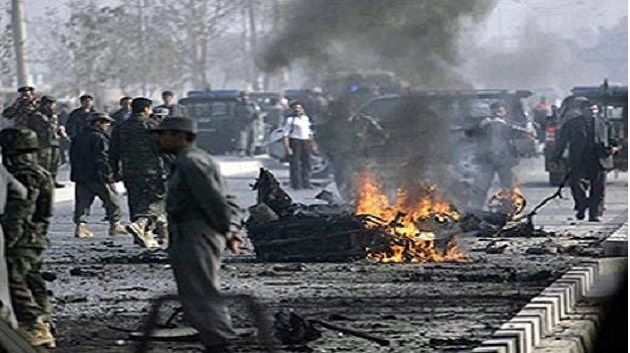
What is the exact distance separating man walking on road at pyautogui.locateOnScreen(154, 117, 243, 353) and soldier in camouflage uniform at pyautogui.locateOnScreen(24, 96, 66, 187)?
10087mm

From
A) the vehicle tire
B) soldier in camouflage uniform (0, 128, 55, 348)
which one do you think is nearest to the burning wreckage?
soldier in camouflage uniform (0, 128, 55, 348)

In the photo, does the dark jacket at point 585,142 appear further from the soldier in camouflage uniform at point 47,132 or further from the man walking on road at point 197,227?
the man walking on road at point 197,227

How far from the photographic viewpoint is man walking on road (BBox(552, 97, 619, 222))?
74.0ft

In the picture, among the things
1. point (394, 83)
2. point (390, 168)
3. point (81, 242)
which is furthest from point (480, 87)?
point (81, 242)

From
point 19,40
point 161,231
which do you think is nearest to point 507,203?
point 161,231

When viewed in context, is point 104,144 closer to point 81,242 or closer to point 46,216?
point 81,242

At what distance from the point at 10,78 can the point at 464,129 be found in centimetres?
2105

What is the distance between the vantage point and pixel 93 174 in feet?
69.7

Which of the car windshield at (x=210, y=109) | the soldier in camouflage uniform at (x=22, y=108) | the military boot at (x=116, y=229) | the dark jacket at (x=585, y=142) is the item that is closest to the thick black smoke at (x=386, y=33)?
the dark jacket at (x=585, y=142)

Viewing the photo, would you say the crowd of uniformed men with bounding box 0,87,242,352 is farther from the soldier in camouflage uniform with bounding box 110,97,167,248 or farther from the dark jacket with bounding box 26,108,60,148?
the dark jacket with bounding box 26,108,60,148

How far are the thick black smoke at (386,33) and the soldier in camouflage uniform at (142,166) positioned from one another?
2.18 metres

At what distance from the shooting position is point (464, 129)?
24922mm

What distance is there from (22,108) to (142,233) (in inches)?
168

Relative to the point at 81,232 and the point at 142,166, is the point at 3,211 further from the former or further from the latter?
the point at 81,232
